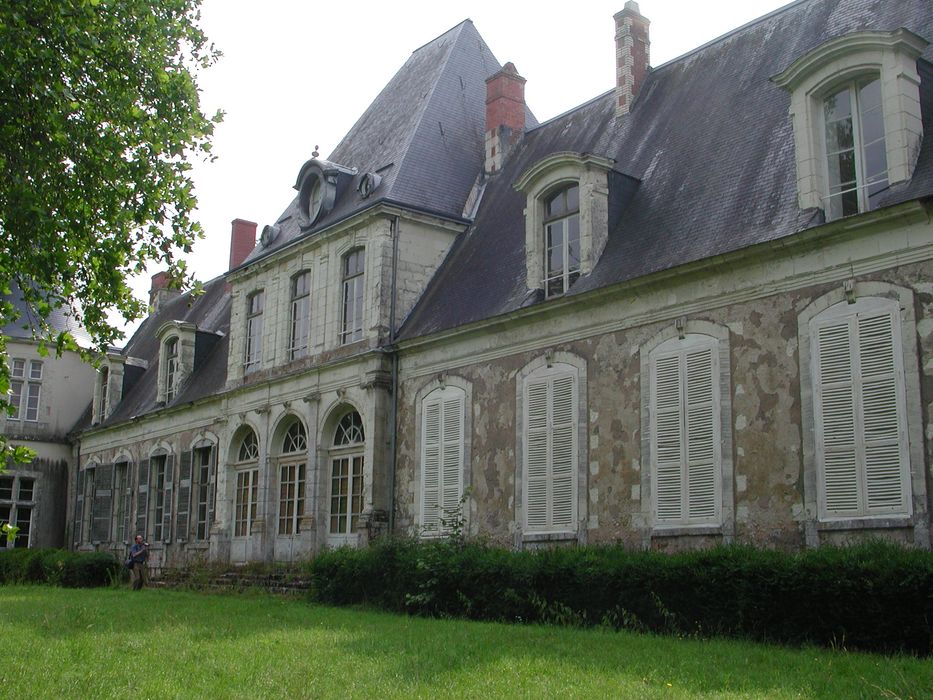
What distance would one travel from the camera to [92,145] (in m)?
10.0

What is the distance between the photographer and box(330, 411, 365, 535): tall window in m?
19.6

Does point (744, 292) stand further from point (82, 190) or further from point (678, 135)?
point (82, 190)

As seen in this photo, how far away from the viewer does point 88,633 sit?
36.4ft

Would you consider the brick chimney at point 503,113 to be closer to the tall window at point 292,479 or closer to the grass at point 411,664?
the tall window at point 292,479

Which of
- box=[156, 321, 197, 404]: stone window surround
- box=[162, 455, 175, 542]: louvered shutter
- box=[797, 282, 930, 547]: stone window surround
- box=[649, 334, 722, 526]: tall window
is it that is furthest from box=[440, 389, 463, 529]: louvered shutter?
box=[156, 321, 197, 404]: stone window surround

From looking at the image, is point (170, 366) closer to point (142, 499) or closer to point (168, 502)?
point (142, 499)

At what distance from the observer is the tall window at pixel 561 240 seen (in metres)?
16.1

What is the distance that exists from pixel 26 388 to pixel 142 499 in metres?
7.05

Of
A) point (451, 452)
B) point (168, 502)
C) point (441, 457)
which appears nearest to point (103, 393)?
point (168, 502)

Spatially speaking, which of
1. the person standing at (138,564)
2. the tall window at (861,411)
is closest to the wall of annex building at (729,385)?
the tall window at (861,411)

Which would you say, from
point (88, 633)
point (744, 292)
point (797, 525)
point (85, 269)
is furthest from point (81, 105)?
point (797, 525)

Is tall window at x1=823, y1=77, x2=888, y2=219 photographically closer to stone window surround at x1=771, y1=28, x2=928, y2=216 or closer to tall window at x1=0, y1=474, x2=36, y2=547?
stone window surround at x1=771, y1=28, x2=928, y2=216

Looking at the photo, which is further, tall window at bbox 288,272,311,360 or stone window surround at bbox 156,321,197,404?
stone window surround at bbox 156,321,197,404

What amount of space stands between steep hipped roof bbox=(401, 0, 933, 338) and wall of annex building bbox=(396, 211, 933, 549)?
16.3 inches
